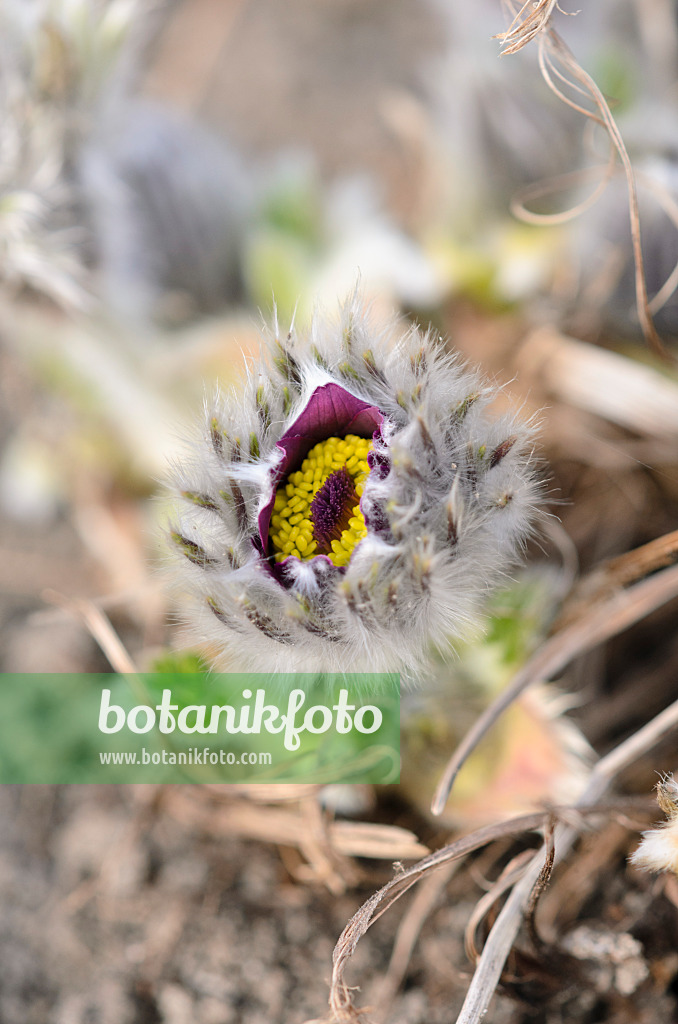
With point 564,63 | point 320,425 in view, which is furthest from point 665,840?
point 564,63

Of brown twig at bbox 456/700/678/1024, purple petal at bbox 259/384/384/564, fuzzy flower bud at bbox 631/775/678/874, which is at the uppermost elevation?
purple petal at bbox 259/384/384/564

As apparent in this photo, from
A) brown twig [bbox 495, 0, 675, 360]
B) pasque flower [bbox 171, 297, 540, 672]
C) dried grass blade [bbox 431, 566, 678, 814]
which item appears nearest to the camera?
pasque flower [bbox 171, 297, 540, 672]

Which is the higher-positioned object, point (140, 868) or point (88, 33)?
point (88, 33)

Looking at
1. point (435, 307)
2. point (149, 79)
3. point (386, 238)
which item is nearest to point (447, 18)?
point (386, 238)

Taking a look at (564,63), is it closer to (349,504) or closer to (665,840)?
(349,504)

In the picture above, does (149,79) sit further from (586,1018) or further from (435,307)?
(586,1018)

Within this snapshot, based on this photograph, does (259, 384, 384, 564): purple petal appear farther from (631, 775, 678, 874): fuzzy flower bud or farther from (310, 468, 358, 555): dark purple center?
(631, 775, 678, 874): fuzzy flower bud

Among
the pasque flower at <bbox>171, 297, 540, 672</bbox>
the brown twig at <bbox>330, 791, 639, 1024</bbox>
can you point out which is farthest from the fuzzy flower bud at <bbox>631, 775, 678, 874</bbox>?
the pasque flower at <bbox>171, 297, 540, 672</bbox>
